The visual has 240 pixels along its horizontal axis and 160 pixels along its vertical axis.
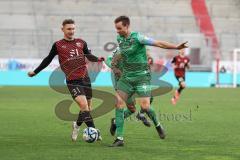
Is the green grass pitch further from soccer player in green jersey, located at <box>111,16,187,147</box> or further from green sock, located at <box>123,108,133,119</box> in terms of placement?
soccer player in green jersey, located at <box>111,16,187,147</box>

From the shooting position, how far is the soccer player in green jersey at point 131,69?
10.5 m

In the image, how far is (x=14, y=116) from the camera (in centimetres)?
1677

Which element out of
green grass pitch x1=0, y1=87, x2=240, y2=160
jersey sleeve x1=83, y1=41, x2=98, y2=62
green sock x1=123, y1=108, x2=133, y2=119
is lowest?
green grass pitch x1=0, y1=87, x2=240, y2=160

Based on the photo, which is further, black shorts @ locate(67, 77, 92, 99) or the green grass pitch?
black shorts @ locate(67, 77, 92, 99)

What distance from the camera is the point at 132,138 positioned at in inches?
465

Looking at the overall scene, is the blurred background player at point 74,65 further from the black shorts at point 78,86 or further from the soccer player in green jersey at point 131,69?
the soccer player in green jersey at point 131,69

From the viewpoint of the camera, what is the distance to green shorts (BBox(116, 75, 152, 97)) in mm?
11094

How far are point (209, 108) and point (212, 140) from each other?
932cm

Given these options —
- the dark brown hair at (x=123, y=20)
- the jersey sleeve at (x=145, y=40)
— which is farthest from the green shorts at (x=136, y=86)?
the dark brown hair at (x=123, y=20)

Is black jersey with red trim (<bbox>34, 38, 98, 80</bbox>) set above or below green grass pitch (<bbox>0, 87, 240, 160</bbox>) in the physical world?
above

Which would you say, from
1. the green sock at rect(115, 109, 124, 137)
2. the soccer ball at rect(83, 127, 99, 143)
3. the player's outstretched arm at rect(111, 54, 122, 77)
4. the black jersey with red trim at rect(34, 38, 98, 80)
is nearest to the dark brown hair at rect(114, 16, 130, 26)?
the player's outstretched arm at rect(111, 54, 122, 77)

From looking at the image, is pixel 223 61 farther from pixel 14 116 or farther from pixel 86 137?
pixel 86 137

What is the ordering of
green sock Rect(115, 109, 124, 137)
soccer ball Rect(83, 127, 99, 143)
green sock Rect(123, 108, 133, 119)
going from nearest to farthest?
green sock Rect(115, 109, 124, 137) → soccer ball Rect(83, 127, 99, 143) → green sock Rect(123, 108, 133, 119)

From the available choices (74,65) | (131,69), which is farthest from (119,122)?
(74,65)
